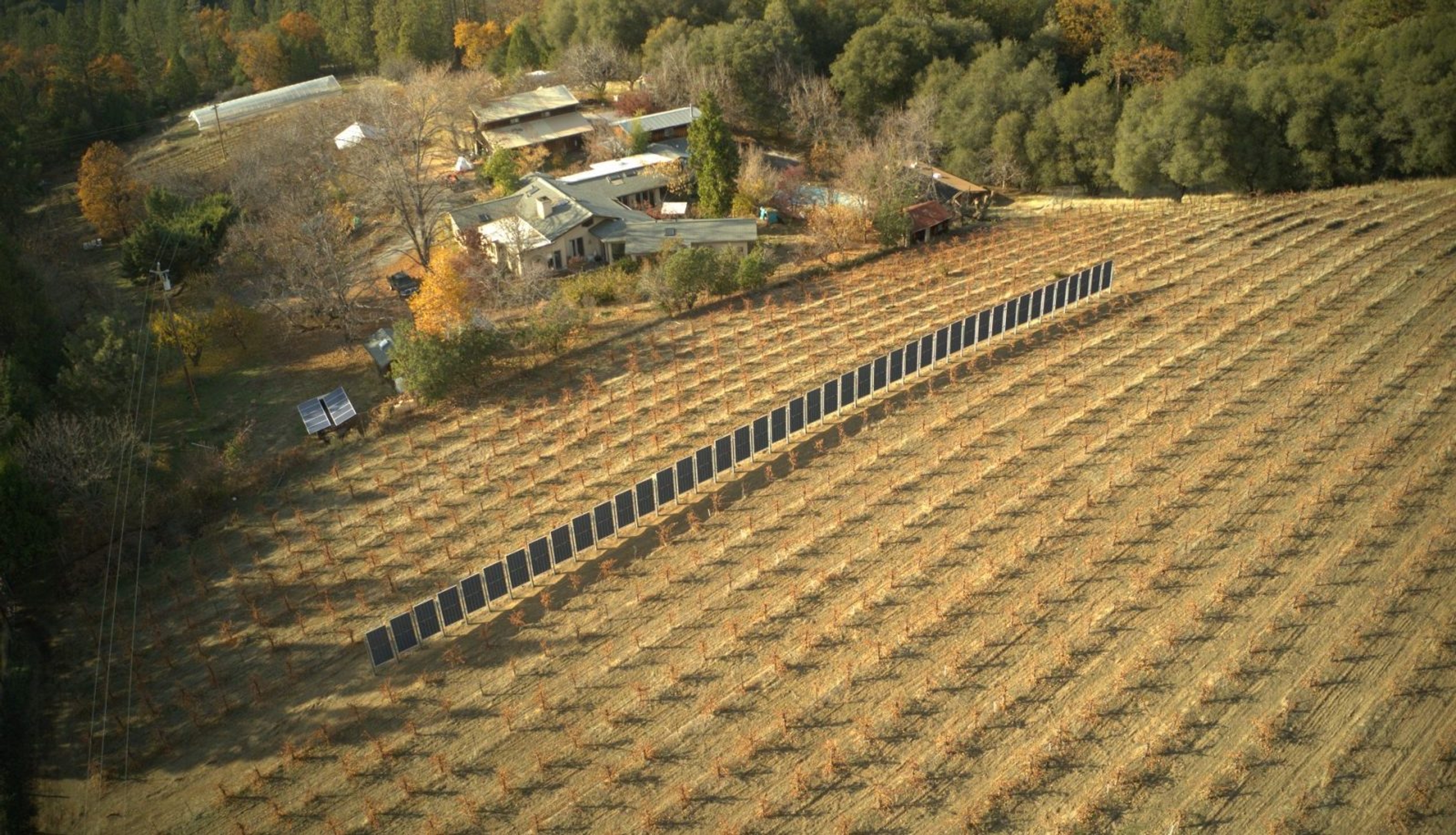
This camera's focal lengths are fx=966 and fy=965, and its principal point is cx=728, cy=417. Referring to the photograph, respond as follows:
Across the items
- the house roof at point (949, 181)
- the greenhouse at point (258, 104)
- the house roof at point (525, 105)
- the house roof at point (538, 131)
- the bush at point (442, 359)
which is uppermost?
the greenhouse at point (258, 104)

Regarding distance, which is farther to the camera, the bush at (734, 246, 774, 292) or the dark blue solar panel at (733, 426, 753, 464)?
the bush at (734, 246, 774, 292)

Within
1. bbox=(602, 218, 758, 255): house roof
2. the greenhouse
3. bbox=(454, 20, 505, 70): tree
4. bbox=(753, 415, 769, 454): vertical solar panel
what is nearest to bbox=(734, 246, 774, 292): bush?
bbox=(602, 218, 758, 255): house roof

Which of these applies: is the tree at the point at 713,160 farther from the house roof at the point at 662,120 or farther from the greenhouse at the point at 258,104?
the greenhouse at the point at 258,104

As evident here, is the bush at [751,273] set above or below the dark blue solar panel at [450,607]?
above

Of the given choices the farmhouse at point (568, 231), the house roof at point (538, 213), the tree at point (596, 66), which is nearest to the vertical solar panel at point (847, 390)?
the farmhouse at point (568, 231)

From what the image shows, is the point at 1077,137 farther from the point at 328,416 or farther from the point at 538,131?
the point at 328,416

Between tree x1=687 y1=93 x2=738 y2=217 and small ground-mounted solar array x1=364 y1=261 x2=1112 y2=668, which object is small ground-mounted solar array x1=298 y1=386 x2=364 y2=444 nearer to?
small ground-mounted solar array x1=364 y1=261 x2=1112 y2=668

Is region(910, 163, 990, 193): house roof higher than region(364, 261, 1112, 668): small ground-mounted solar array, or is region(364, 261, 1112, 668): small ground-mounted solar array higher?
region(910, 163, 990, 193): house roof

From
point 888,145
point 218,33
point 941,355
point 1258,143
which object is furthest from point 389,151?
point 218,33
